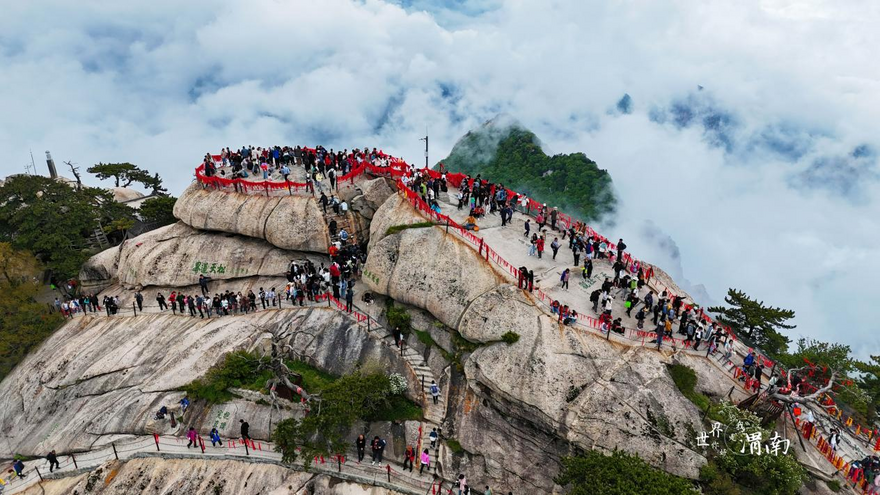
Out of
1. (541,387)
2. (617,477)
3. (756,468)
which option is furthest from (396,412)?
(756,468)

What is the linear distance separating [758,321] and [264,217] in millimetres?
40601

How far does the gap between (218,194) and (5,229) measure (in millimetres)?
21497

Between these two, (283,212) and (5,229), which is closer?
(283,212)

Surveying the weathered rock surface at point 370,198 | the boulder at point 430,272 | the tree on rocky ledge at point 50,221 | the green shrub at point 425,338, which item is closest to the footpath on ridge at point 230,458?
the green shrub at point 425,338

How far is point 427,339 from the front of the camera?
103ft

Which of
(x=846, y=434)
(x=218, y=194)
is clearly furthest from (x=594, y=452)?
(x=218, y=194)

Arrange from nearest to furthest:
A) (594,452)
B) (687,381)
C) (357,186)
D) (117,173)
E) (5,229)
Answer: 1. (594,452)
2. (687,381)
3. (357,186)
4. (5,229)
5. (117,173)

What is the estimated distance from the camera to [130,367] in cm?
3284

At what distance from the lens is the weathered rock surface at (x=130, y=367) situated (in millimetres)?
29844

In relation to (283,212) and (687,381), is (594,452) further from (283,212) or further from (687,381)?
(283,212)

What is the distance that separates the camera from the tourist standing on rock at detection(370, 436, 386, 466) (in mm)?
26203

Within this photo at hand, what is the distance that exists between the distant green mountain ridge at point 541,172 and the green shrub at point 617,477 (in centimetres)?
8826

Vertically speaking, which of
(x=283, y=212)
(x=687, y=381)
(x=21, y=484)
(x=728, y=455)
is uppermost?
(x=283, y=212)

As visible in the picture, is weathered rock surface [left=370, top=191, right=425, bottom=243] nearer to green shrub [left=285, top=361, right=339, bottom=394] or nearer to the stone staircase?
the stone staircase
